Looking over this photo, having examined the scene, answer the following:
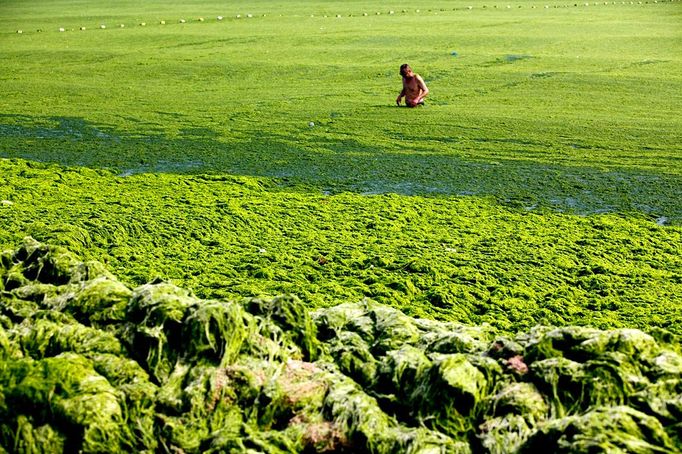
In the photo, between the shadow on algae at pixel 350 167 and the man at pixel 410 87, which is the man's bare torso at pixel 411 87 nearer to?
the man at pixel 410 87

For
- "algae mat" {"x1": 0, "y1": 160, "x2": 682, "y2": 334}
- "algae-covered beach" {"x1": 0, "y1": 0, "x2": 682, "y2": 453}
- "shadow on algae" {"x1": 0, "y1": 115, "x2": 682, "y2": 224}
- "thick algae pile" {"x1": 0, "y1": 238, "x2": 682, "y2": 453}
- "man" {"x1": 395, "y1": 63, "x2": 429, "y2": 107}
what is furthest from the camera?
"man" {"x1": 395, "y1": 63, "x2": 429, "y2": 107}

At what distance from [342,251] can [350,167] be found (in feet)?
7.64

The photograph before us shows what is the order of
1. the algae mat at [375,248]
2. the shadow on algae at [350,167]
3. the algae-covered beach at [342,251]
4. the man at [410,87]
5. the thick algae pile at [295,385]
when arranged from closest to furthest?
the thick algae pile at [295,385] → the algae-covered beach at [342,251] → the algae mat at [375,248] → the shadow on algae at [350,167] → the man at [410,87]

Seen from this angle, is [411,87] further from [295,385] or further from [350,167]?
[295,385]

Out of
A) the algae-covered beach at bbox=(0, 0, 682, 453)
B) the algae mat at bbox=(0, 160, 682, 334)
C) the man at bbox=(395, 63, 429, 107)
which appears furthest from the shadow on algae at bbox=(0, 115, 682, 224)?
the man at bbox=(395, 63, 429, 107)

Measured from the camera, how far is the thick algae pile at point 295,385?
2.44m

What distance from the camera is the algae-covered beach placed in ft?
8.40

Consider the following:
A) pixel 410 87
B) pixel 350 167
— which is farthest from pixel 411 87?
pixel 350 167

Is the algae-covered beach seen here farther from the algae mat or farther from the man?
the man

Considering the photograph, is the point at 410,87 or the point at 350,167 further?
the point at 410,87

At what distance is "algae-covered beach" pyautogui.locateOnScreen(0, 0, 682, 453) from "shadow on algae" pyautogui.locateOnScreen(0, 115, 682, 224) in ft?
0.14

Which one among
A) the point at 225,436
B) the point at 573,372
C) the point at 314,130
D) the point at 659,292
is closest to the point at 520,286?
the point at 659,292

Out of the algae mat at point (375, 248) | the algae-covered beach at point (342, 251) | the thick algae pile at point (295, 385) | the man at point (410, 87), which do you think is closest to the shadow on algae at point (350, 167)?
the algae-covered beach at point (342, 251)

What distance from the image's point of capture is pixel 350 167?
7.71m
